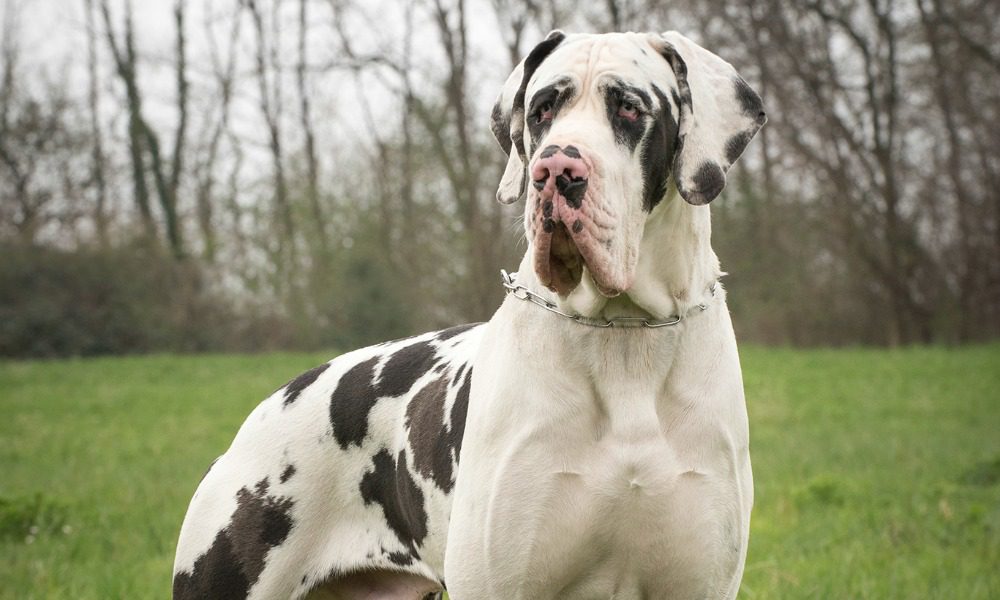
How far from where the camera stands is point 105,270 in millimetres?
21828

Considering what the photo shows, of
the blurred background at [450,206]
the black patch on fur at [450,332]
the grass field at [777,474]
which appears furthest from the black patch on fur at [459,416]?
the blurred background at [450,206]

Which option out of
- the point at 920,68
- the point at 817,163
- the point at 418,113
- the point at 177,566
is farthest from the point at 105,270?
the point at 177,566

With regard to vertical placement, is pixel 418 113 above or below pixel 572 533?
above

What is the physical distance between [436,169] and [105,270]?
8066 mm

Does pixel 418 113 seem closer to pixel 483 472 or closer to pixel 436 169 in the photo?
pixel 436 169

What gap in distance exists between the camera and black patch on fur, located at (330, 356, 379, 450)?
353 cm

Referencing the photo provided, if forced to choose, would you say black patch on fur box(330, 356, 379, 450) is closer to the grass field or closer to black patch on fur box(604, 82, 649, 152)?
black patch on fur box(604, 82, 649, 152)

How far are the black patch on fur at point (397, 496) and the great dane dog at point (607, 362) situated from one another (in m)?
0.08

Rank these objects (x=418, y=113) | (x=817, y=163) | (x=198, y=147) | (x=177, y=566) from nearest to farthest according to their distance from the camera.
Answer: (x=177, y=566), (x=817, y=163), (x=418, y=113), (x=198, y=147)

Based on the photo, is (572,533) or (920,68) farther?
(920,68)

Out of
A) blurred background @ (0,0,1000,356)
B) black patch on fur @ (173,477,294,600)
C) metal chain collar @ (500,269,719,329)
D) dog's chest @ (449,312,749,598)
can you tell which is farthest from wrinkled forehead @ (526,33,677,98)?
blurred background @ (0,0,1000,356)

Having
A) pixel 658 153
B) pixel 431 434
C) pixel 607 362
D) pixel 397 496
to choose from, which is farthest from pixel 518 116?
pixel 397 496

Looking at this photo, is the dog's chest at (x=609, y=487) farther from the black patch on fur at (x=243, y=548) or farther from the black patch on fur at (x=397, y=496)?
the black patch on fur at (x=243, y=548)

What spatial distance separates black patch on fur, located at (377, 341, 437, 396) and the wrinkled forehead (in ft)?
3.56
